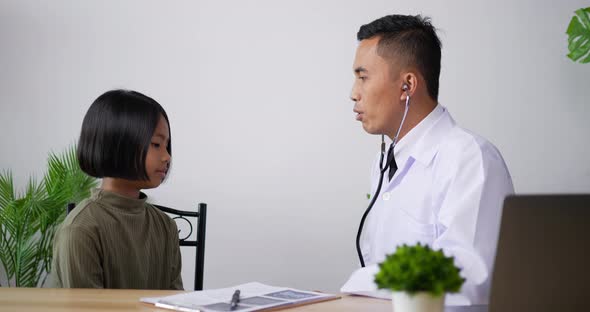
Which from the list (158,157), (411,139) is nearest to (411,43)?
(411,139)

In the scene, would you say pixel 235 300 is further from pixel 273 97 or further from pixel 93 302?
pixel 273 97

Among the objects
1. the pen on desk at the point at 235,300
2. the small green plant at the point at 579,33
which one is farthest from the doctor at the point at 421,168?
the small green plant at the point at 579,33

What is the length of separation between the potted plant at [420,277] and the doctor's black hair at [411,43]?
1098mm

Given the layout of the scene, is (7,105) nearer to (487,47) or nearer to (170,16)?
(170,16)

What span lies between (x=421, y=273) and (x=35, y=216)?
2581mm

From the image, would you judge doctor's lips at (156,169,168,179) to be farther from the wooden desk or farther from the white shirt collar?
the white shirt collar

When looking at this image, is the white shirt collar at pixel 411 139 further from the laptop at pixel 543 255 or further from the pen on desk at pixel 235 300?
the laptop at pixel 543 255

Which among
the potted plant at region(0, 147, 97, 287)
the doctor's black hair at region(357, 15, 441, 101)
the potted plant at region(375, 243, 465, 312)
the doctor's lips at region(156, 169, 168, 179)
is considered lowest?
the potted plant at region(0, 147, 97, 287)

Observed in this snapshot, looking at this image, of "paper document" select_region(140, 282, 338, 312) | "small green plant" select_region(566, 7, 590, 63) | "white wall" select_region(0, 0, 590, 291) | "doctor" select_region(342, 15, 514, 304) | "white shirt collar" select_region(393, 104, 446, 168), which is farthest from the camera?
"white wall" select_region(0, 0, 590, 291)

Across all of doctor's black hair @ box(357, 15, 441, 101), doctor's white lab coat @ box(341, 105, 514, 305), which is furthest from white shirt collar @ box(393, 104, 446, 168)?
doctor's black hair @ box(357, 15, 441, 101)

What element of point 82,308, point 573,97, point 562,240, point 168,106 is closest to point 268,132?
point 168,106

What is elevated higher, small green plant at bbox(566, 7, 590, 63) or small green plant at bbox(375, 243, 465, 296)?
small green plant at bbox(566, 7, 590, 63)

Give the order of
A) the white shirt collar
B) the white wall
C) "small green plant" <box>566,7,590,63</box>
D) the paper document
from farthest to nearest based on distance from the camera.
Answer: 1. the white wall
2. "small green plant" <box>566,7,590,63</box>
3. the white shirt collar
4. the paper document

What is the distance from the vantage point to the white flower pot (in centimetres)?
88
